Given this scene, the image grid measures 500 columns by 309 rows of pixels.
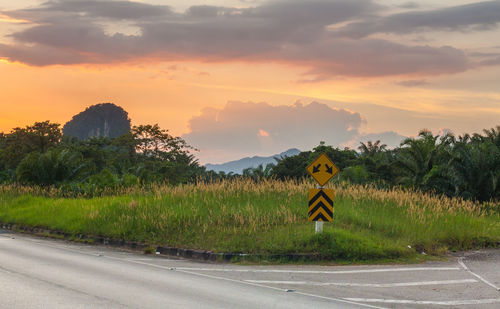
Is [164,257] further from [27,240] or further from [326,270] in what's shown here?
[27,240]

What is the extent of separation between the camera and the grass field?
48.1ft

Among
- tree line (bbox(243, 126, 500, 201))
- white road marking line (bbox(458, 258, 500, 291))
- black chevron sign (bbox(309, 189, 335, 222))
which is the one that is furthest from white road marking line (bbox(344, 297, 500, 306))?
tree line (bbox(243, 126, 500, 201))

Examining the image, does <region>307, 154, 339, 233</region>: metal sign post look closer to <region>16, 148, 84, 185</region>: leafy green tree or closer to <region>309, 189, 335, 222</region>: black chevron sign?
<region>309, 189, 335, 222</region>: black chevron sign

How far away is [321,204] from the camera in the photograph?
596 inches

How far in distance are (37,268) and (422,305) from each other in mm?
7677

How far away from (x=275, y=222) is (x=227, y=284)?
6448 millimetres

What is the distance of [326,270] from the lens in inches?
491

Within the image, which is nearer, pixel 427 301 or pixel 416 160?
pixel 427 301

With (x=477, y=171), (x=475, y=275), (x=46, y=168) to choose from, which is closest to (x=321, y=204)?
(x=475, y=275)

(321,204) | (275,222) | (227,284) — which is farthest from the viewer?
(275,222)

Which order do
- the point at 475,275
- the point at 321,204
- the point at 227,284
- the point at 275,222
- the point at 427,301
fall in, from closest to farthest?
the point at 427,301
the point at 227,284
the point at 475,275
the point at 321,204
the point at 275,222

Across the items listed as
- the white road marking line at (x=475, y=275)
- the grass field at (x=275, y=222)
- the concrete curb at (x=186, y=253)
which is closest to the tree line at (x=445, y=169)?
the grass field at (x=275, y=222)

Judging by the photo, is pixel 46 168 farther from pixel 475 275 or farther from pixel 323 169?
pixel 475 275

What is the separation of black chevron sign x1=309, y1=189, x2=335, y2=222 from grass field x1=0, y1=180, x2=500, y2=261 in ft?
1.35
